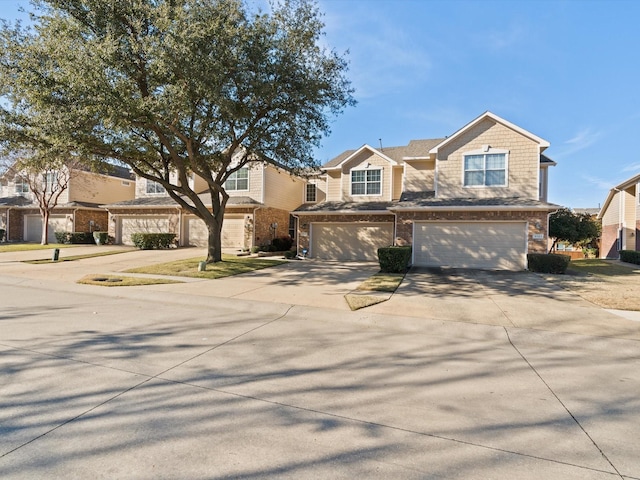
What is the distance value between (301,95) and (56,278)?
11.0 metres

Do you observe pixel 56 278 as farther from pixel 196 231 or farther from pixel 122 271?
pixel 196 231

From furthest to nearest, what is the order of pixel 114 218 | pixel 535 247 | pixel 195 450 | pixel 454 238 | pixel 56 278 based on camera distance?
pixel 114 218, pixel 454 238, pixel 535 247, pixel 56 278, pixel 195 450

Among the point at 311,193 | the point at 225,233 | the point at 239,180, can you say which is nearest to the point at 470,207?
the point at 311,193

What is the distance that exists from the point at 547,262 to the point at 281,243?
15.2 m

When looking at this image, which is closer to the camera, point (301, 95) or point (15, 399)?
point (15, 399)

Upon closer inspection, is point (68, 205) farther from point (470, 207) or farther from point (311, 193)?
point (470, 207)

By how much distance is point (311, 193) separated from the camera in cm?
Result: 2725

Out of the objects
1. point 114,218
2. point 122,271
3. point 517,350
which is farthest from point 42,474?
point 114,218

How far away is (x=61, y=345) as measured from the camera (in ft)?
17.4

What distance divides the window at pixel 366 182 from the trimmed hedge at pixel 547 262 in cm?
906

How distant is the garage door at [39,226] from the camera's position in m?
28.5

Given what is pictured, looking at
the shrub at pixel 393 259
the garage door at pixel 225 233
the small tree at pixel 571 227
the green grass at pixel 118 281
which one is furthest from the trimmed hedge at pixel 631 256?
the green grass at pixel 118 281

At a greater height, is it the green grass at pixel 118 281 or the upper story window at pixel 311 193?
the upper story window at pixel 311 193

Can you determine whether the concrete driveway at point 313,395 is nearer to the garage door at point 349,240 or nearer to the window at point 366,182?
the garage door at point 349,240
